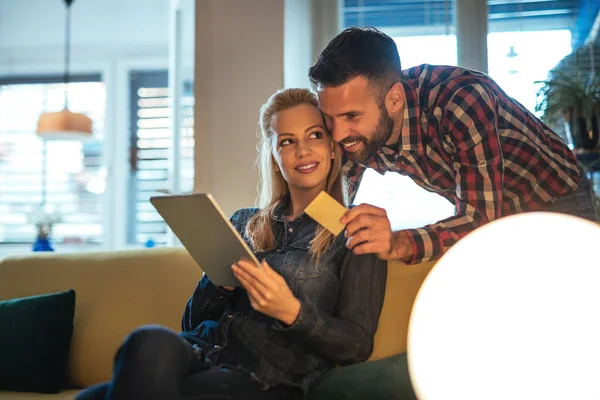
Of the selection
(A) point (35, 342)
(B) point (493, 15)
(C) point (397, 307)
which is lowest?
(A) point (35, 342)

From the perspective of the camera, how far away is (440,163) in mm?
1758

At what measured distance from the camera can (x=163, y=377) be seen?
3.88ft

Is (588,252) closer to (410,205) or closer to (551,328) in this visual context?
(551,328)

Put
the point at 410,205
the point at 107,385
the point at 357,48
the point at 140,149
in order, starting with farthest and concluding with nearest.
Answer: the point at 140,149 < the point at 410,205 < the point at 357,48 < the point at 107,385

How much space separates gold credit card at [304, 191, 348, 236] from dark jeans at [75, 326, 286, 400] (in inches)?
15.2

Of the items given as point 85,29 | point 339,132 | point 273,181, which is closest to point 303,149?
point 339,132

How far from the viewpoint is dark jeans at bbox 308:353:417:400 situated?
54.9 inches

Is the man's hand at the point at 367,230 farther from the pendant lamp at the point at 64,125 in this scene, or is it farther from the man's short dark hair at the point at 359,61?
the pendant lamp at the point at 64,125

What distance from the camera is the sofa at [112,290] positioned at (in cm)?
195

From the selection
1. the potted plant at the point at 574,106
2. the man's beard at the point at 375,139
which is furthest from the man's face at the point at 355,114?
the potted plant at the point at 574,106

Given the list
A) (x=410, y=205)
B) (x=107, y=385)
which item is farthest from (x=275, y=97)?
(x=410, y=205)

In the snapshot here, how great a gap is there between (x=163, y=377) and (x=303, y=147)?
79 centimetres

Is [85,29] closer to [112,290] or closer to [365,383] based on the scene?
[112,290]

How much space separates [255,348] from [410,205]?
5.88 ft
